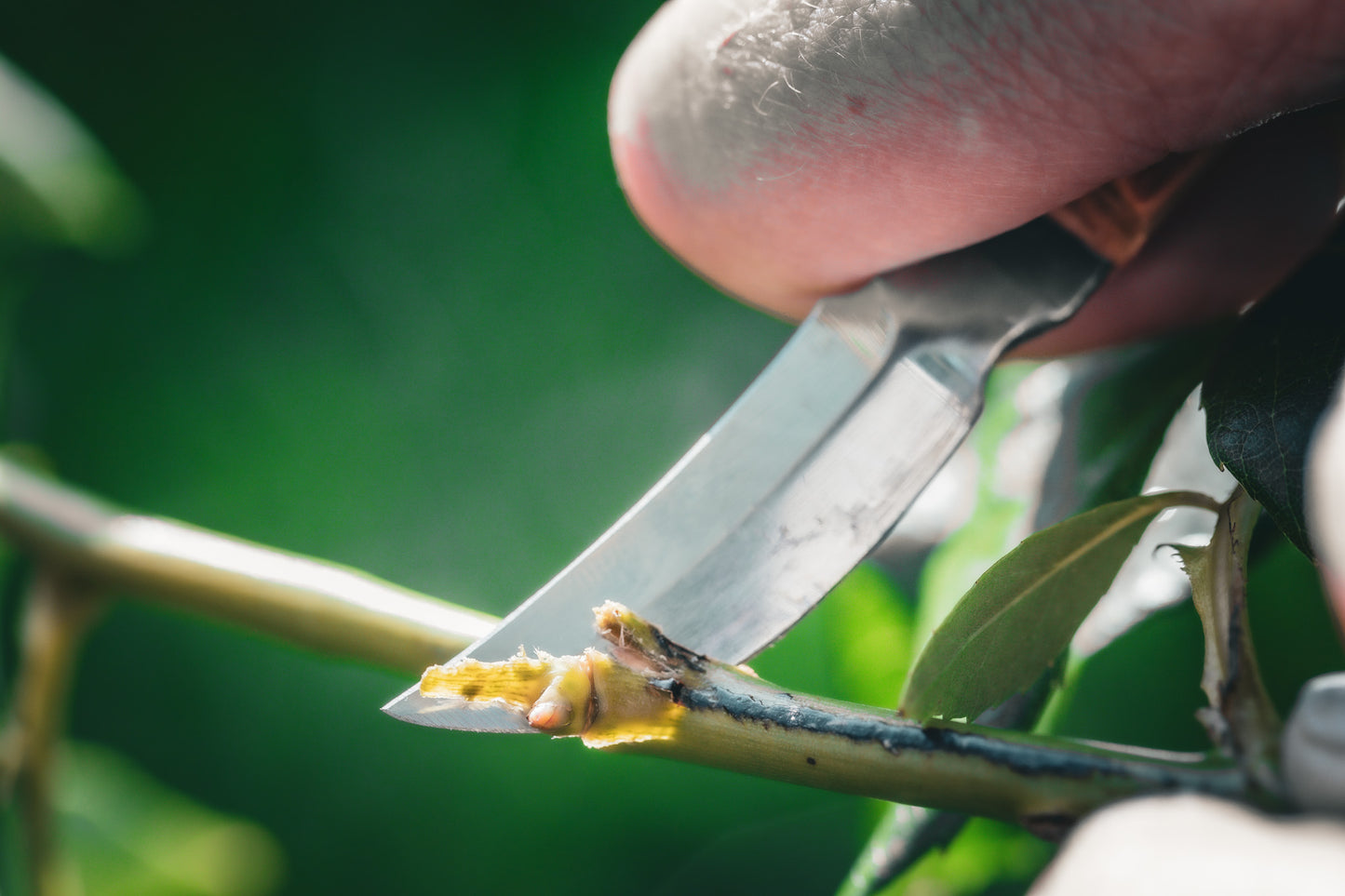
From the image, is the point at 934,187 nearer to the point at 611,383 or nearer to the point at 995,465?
the point at 995,465

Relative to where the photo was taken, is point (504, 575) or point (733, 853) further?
point (504, 575)

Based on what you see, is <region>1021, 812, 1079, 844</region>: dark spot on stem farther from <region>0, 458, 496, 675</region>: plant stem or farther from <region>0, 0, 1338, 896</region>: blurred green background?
<region>0, 0, 1338, 896</region>: blurred green background

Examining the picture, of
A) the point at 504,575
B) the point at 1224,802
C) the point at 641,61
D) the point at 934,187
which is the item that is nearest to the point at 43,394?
the point at 504,575

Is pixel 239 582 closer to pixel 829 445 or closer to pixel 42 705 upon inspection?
pixel 42 705

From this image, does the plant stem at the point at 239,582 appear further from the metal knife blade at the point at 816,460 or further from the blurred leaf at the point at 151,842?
the blurred leaf at the point at 151,842

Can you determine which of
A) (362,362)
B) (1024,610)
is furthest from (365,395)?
(1024,610)

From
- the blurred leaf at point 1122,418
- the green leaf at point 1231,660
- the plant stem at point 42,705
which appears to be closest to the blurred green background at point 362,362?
the plant stem at point 42,705

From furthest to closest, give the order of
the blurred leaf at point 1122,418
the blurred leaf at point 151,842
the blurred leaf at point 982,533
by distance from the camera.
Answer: the blurred leaf at point 151,842
the blurred leaf at point 982,533
the blurred leaf at point 1122,418
